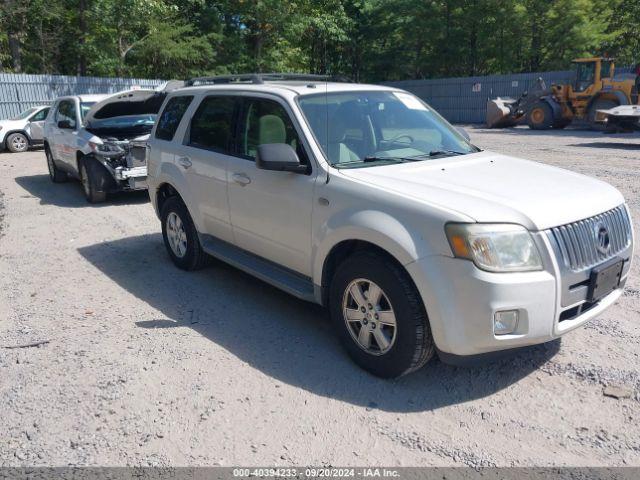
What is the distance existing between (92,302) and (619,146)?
49.7 feet

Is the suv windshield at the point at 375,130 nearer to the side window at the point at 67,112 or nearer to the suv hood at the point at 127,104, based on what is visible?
the suv hood at the point at 127,104

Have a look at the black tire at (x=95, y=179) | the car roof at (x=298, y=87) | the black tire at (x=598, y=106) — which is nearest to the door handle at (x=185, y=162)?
the car roof at (x=298, y=87)

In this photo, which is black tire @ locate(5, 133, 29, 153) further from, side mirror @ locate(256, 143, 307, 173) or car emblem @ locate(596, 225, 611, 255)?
car emblem @ locate(596, 225, 611, 255)

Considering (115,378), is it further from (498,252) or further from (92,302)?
(498,252)

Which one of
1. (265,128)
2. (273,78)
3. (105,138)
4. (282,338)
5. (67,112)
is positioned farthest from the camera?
(67,112)

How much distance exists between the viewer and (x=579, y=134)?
20469 mm

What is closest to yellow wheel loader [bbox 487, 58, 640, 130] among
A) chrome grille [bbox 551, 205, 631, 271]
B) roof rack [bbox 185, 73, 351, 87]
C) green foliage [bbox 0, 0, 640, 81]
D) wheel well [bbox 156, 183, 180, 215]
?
green foliage [bbox 0, 0, 640, 81]

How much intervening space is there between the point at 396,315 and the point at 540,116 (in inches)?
856

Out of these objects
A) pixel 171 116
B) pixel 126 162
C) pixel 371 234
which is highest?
pixel 171 116

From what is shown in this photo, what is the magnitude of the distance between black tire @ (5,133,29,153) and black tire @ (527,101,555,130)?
19142 mm

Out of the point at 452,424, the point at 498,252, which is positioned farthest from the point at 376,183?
the point at 452,424

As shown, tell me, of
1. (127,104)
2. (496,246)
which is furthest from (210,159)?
(127,104)

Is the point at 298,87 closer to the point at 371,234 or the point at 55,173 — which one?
the point at 371,234

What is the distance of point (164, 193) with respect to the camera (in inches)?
247
